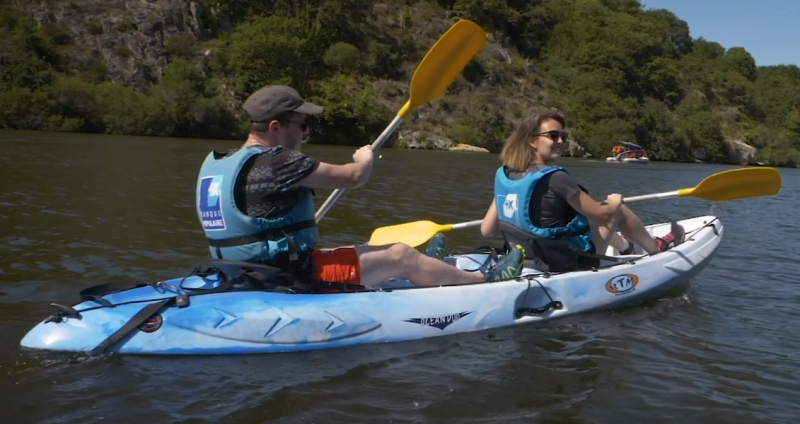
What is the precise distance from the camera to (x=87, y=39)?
131 feet

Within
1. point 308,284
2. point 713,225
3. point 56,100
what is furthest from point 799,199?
point 56,100

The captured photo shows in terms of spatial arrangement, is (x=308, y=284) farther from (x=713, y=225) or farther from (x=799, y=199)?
(x=799, y=199)

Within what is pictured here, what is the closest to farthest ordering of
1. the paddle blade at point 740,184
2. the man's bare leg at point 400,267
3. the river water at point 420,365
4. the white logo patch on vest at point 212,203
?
the river water at point 420,365
the white logo patch on vest at point 212,203
the man's bare leg at point 400,267
the paddle blade at point 740,184

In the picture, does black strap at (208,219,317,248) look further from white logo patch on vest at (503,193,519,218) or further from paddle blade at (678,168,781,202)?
paddle blade at (678,168,781,202)

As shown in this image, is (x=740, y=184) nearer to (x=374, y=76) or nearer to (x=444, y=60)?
(x=444, y=60)

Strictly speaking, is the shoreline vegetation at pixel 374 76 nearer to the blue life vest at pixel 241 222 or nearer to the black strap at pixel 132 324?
the blue life vest at pixel 241 222

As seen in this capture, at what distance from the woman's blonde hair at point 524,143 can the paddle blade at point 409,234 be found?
128 centimetres

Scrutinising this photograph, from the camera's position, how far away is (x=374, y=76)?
167ft

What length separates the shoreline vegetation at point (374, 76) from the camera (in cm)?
3569

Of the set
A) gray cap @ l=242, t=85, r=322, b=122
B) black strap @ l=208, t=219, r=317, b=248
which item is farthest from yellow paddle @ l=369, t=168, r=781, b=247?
gray cap @ l=242, t=85, r=322, b=122

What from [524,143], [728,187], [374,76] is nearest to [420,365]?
[524,143]

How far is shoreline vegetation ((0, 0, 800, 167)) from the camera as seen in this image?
117 ft

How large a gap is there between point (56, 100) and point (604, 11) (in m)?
60.1

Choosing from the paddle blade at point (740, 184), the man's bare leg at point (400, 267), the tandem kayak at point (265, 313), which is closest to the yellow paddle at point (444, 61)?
the man's bare leg at point (400, 267)
